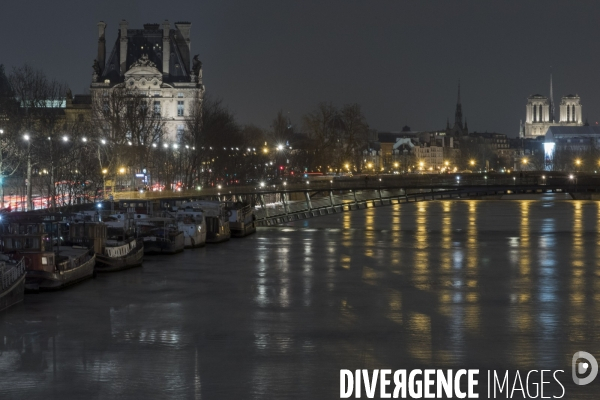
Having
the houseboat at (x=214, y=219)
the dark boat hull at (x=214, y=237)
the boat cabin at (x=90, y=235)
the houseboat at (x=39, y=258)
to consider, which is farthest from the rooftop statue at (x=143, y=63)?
the houseboat at (x=39, y=258)

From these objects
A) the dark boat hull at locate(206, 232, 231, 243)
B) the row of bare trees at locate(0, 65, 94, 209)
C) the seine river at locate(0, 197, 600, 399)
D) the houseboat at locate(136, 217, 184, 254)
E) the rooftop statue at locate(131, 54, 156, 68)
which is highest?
the rooftop statue at locate(131, 54, 156, 68)

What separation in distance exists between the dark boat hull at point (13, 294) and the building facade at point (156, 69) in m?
97.7

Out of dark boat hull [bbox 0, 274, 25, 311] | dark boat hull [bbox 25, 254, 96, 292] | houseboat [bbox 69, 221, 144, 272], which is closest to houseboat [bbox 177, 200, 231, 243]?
houseboat [bbox 69, 221, 144, 272]

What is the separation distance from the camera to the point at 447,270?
4912cm

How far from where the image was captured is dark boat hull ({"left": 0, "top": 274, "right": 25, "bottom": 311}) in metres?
35.1

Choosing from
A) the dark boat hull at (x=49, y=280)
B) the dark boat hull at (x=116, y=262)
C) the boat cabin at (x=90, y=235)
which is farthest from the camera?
the boat cabin at (x=90, y=235)

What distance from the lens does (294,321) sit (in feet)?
112

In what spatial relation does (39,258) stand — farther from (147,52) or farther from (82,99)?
(82,99)

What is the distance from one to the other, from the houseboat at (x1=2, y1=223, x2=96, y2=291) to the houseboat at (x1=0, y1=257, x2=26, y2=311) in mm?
747

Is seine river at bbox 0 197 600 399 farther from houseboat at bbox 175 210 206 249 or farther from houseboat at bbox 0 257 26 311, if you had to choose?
houseboat at bbox 175 210 206 249

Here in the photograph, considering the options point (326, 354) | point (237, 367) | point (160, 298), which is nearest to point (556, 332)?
point (326, 354)

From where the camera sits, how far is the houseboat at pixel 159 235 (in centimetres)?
5547

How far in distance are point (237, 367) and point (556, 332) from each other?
33.7 feet

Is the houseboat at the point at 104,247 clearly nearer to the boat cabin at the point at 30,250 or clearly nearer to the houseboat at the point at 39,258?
the houseboat at the point at 39,258
